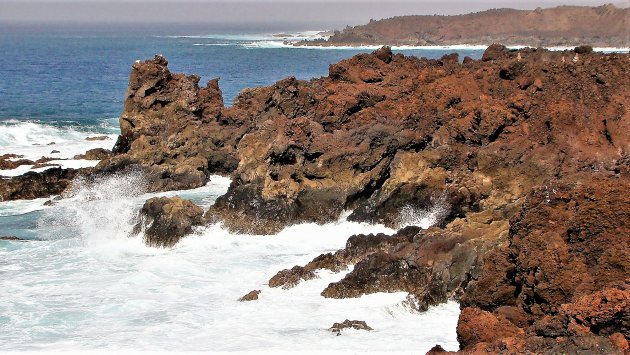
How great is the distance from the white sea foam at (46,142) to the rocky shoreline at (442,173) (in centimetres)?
359

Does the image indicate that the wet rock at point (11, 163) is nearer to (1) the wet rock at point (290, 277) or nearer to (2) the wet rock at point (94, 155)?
(2) the wet rock at point (94, 155)

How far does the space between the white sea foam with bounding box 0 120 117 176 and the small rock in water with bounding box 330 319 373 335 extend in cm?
2061

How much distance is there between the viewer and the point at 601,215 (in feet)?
33.0

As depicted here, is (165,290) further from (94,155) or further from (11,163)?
(94,155)

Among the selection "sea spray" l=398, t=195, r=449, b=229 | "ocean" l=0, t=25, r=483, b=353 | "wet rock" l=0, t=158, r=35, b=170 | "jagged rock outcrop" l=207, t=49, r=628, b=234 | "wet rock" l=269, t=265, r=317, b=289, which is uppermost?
"jagged rock outcrop" l=207, t=49, r=628, b=234

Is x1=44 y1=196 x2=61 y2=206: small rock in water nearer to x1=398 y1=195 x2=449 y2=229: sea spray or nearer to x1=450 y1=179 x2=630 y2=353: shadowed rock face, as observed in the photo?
x1=398 y1=195 x2=449 y2=229: sea spray

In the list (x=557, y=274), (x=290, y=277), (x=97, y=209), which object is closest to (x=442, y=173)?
(x=290, y=277)

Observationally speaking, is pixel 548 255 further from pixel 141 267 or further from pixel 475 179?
pixel 141 267

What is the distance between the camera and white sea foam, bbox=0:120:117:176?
33.0 meters

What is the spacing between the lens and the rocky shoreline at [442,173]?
9859 mm

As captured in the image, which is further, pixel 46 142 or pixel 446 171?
pixel 46 142

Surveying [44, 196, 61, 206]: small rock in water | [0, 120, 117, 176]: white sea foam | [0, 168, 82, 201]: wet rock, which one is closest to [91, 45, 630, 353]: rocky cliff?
[0, 168, 82, 201]: wet rock

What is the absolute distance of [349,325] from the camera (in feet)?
45.9

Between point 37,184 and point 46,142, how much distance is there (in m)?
12.7
